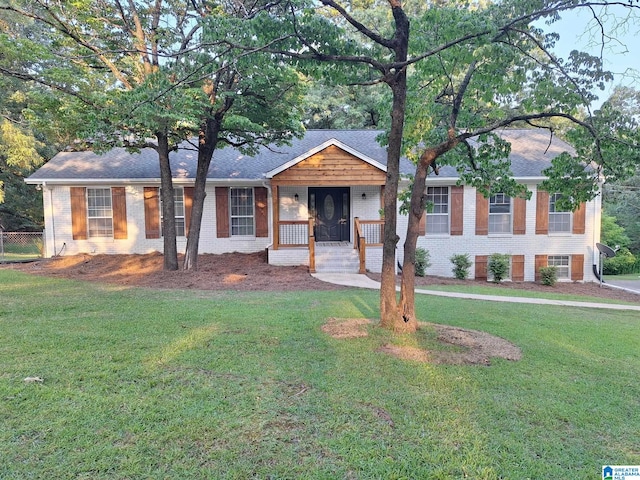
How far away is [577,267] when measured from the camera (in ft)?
47.9

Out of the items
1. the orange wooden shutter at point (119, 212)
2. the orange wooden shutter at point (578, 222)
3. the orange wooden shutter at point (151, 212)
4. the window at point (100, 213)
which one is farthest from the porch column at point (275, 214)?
the orange wooden shutter at point (578, 222)

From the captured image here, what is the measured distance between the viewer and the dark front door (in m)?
14.5

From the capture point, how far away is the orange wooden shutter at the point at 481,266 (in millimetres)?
14375

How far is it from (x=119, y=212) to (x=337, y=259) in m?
8.10

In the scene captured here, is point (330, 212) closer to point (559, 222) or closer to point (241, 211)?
point (241, 211)

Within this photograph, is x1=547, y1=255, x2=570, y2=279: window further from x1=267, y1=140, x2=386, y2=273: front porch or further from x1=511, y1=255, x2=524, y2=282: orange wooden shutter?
x1=267, y1=140, x2=386, y2=273: front porch

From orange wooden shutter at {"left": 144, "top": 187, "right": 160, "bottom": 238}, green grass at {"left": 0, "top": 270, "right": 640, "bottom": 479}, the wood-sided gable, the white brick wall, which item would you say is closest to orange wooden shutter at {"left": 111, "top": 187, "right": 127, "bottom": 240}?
the white brick wall

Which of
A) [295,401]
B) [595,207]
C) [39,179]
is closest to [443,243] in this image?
[595,207]

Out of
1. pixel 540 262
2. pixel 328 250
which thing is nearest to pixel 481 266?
pixel 540 262

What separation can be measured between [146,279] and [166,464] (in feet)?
28.1

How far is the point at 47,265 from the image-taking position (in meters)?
12.7

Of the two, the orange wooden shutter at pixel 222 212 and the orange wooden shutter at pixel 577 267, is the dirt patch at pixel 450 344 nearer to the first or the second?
the orange wooden shutter at pixel 222 212

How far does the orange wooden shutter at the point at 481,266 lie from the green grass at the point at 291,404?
8.11 metres

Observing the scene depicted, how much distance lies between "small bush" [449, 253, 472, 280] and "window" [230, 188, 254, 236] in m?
7.37
